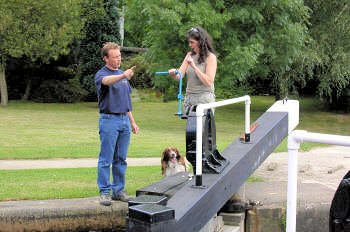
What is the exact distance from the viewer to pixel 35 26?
30594mm

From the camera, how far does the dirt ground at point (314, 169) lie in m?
8.49

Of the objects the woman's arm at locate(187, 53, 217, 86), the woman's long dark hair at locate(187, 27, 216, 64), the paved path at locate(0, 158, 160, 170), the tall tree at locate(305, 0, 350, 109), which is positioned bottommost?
the paved path at locate(0, 158, 160, 170)

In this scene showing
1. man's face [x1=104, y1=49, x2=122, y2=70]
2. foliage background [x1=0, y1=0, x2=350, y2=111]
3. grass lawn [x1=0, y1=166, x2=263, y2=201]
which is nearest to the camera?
man's face [x1=104, y1=49, x2=122, y2=70]

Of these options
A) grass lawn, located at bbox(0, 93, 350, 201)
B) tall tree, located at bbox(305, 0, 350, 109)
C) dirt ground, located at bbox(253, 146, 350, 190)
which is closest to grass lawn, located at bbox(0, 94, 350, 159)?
grass lawn, located at bbox(0, 93, 350, 201)

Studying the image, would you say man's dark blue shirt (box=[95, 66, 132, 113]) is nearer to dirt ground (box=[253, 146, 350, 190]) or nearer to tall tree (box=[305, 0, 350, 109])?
dirt ground (box=[253, 146, 350, 190])

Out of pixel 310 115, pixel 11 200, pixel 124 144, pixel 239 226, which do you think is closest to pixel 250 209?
pixel 239 226

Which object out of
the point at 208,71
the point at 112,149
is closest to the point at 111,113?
the point at 112,149

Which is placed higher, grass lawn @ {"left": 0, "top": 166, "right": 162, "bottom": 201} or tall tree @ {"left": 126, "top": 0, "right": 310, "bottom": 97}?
tall tree @ {"left": 126, "top": 0, "right": 310, "bottom": 97}

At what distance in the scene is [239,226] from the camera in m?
6.44

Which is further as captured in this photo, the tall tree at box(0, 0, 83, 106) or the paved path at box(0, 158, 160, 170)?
the tall tree at box(0, 0, 83, 106)

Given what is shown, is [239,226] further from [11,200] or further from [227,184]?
[11,200]

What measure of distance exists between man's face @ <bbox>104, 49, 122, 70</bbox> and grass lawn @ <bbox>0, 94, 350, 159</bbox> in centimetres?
632

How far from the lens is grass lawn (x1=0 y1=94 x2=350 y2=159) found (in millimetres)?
13250

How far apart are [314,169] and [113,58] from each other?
191 inches
